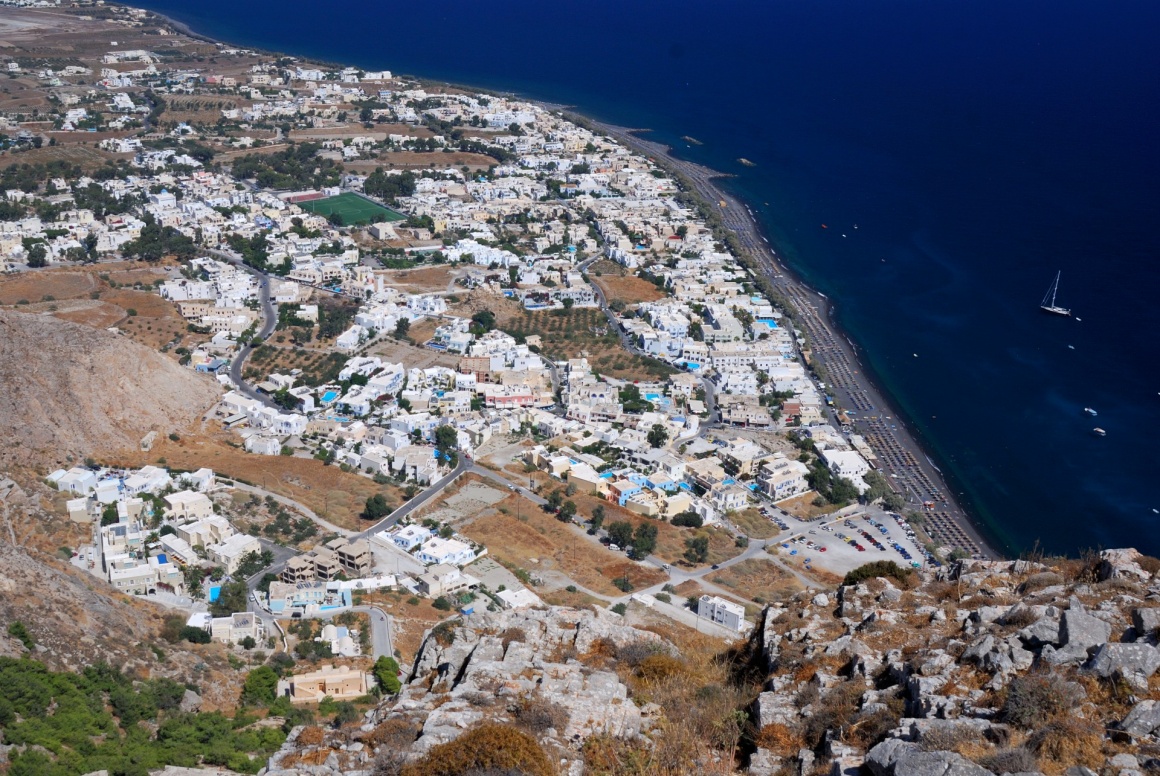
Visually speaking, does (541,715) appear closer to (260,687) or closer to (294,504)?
(260,687)

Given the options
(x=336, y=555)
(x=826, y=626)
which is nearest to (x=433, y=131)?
(x=336, y=555)

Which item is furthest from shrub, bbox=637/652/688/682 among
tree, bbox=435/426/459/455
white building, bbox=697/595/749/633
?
tree, bbox=435/426/459/455

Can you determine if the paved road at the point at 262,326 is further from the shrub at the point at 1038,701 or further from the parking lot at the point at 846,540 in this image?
the shrub at the point at 1038,701

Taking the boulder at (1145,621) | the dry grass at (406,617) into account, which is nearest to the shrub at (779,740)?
the boulder at (1145,621)

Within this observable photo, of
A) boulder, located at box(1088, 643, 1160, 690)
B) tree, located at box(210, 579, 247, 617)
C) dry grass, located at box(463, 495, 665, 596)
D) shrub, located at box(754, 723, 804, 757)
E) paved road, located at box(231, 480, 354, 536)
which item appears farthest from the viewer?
paved road, located at box(231, 480, 354, 536)

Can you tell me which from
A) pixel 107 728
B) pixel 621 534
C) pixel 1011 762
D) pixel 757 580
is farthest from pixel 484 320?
pixel 1011 762

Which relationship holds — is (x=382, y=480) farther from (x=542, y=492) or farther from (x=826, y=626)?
(x=826, y=626)

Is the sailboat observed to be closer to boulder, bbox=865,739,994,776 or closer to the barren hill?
the barren hill
